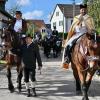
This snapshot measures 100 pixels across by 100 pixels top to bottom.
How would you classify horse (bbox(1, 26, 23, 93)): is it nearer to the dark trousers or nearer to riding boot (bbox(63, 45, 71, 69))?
the dark trousers

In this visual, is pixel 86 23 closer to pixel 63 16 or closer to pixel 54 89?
pixel 54 89

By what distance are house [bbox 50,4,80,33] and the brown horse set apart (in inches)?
4002

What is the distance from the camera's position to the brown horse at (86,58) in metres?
10.8

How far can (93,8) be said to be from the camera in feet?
91.9

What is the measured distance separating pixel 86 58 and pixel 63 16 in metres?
110

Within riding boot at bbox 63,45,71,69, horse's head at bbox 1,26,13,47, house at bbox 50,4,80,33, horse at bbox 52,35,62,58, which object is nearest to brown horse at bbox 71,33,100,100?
riding boot at bbox 63,45,71,69

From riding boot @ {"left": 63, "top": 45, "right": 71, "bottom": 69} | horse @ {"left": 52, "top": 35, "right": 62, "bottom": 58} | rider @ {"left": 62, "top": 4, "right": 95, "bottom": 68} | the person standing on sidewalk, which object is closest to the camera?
rider @ {"left": 62, "top": 4, "right": 95, "bottom": 68}

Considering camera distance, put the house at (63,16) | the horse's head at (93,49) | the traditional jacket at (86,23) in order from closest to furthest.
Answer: the horse's head at (93,49) < the traditional jacket at (86,23) < the house at (63,16)

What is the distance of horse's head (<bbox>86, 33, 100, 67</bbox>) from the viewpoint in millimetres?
10750

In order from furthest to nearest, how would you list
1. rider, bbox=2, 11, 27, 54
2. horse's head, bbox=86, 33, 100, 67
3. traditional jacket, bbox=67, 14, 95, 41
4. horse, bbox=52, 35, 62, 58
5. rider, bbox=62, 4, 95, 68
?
1. horse, bbox=52, 35, 62, 58
2. rider, bbox=2, 11, 27, 54
3. rider, bbox=62, 4, 95, 68
4. traditional jacket, bbox=67, 14, 95, 41
5. horse's head, bbox=86, 33, 100, 67

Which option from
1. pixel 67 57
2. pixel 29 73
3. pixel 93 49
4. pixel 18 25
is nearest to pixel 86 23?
pixel 67 57

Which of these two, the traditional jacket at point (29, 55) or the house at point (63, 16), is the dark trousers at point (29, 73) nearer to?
the traditional jacket at point (29, 55)

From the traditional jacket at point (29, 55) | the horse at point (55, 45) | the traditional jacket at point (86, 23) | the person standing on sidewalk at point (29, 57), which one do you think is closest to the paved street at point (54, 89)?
the person standing on sidewalk at point (29, 57)

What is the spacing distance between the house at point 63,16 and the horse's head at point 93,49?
Answer: 336 ft
